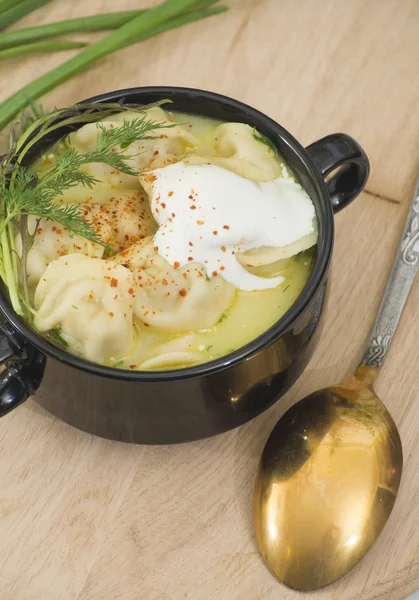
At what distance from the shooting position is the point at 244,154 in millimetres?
1721

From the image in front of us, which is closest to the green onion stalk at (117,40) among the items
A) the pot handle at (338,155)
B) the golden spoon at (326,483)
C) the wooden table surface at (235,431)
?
the wooden table surface at (235,431)

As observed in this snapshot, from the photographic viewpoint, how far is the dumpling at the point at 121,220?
65.0 inches

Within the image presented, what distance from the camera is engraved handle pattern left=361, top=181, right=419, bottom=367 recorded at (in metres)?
1.88

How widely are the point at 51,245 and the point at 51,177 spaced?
145 mm

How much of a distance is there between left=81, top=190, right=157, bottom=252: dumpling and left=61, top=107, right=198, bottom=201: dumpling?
0.20 feet

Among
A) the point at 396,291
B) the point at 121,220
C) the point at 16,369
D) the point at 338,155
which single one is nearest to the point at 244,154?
the point at 338,155

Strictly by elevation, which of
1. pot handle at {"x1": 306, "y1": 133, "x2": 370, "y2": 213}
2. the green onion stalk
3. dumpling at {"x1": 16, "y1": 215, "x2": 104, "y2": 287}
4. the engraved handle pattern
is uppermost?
the green onion stalk

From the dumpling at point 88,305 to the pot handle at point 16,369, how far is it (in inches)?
2.2

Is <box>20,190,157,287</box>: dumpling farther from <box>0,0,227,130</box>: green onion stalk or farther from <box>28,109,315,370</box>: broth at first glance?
<box>0,0,227,130</box>: green onion stalk

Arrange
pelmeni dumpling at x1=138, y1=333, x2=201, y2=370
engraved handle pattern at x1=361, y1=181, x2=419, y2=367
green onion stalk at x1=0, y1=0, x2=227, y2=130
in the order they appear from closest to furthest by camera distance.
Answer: pelmeni dumpling at x1=138, y1=333, x2=201, y2=370 → engraved handle pattern at x1=361, y1=181, x2=419, y2=367 → green onion stalk at x1=0, y1=0, x2=227, y2=130

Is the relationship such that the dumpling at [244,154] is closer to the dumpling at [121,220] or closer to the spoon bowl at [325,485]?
the dumpling at [121,220]

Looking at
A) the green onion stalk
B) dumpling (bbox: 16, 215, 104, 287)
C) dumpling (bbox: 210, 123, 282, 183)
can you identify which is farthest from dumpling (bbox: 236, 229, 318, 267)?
the green onion stalk

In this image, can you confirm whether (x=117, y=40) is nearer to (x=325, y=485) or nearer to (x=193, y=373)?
(x=193, y=373)

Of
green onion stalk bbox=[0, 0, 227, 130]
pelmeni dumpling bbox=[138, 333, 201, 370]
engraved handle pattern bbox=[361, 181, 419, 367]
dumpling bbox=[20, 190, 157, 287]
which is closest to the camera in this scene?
pelmeni dumpling bbox=[138, 333, 201, 370]
